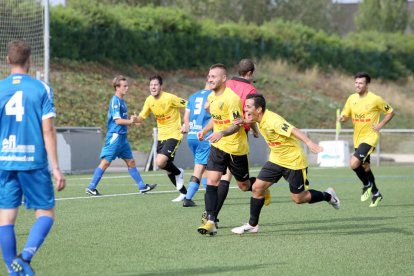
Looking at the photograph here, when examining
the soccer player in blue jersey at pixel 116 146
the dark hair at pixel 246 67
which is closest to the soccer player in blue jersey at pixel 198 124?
the soccer player in blue jersey at pixel 116 146

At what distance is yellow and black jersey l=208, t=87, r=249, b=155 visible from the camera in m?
10.4

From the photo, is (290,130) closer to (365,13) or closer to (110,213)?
→ (110,213)

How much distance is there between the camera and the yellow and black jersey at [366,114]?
14305mm

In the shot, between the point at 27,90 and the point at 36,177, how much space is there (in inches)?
27.6

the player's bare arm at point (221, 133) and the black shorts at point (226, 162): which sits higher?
the player's bare arm at point (221, 133)

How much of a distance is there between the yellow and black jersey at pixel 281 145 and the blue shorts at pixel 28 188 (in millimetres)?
3494

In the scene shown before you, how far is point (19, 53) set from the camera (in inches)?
278

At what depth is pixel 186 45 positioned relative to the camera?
43156mm

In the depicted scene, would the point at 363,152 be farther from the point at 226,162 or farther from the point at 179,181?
the point at 226,162

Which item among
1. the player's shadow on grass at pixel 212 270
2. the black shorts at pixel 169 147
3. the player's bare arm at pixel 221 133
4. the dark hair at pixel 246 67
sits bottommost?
the black shorts at pixel 169 147

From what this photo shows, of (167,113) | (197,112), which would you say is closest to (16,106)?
(197,112)

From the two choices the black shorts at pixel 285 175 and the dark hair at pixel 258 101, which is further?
the black shorts at pixel 285 175

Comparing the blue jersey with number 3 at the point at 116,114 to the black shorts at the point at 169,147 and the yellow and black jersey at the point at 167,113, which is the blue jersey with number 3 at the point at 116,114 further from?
the black shorts at the point at 169,147

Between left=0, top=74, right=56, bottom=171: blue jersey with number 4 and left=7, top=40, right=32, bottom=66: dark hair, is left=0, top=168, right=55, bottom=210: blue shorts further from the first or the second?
left=7, top=40, right=32, bottom=66: dark hair
